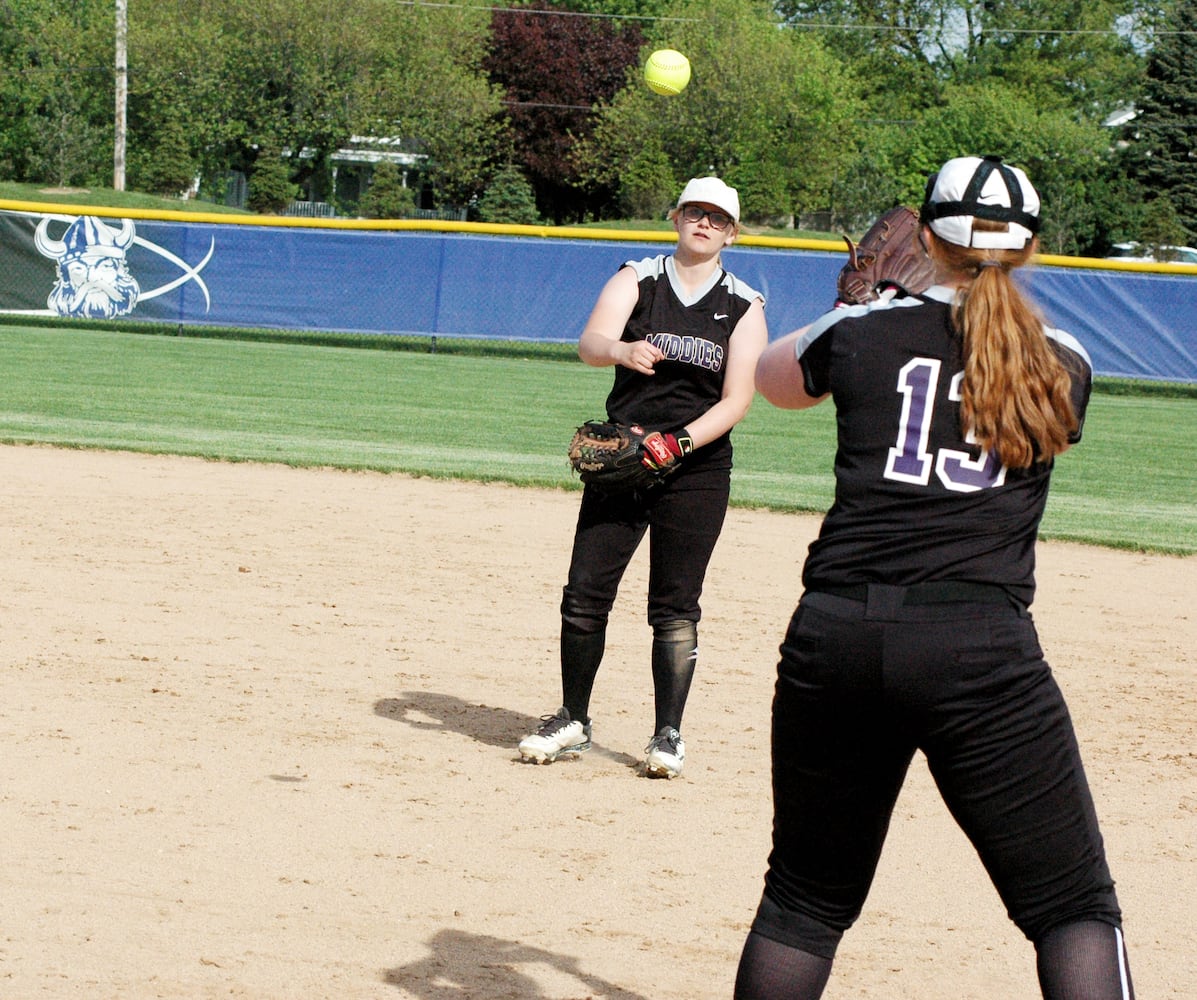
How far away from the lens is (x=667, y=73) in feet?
61.2

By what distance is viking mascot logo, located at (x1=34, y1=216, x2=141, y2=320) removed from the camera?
21031 millimetres

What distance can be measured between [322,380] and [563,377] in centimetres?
323

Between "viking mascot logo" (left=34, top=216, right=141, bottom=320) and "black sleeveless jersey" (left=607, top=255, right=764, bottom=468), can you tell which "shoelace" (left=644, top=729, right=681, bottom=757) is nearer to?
"black sleeveless jersey" (left=607, top=255, right=764, bottom=468)

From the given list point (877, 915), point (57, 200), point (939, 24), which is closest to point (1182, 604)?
point (877, 915)

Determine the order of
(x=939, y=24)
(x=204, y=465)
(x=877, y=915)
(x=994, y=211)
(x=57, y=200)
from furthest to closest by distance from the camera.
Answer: (x=939, y=24) → (x=57, y=200) → (x=204, y=465) → (x=877, y=915) → (x=994, y=211)

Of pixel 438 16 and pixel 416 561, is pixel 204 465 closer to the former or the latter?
pixel 416 561

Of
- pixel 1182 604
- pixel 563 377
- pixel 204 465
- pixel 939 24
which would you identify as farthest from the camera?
pixel 939 24

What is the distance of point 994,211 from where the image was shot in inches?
97.7

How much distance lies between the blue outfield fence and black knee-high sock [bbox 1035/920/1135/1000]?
18234 mm

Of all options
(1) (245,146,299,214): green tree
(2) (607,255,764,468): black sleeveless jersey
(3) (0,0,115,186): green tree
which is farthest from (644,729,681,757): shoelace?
(3) (0,0,115,186): green tree

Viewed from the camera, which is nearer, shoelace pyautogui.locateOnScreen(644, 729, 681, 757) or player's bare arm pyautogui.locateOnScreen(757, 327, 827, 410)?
A: player's bare arm pyautogui.locateOnScreen(757, 327, 827, 410)

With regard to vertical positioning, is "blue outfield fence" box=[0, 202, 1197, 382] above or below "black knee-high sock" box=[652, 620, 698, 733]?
below

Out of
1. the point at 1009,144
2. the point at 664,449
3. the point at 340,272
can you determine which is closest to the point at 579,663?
the point at 664,449

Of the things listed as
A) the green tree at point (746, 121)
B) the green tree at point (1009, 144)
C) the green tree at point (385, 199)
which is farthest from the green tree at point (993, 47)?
the green tree at point (385, 199)
